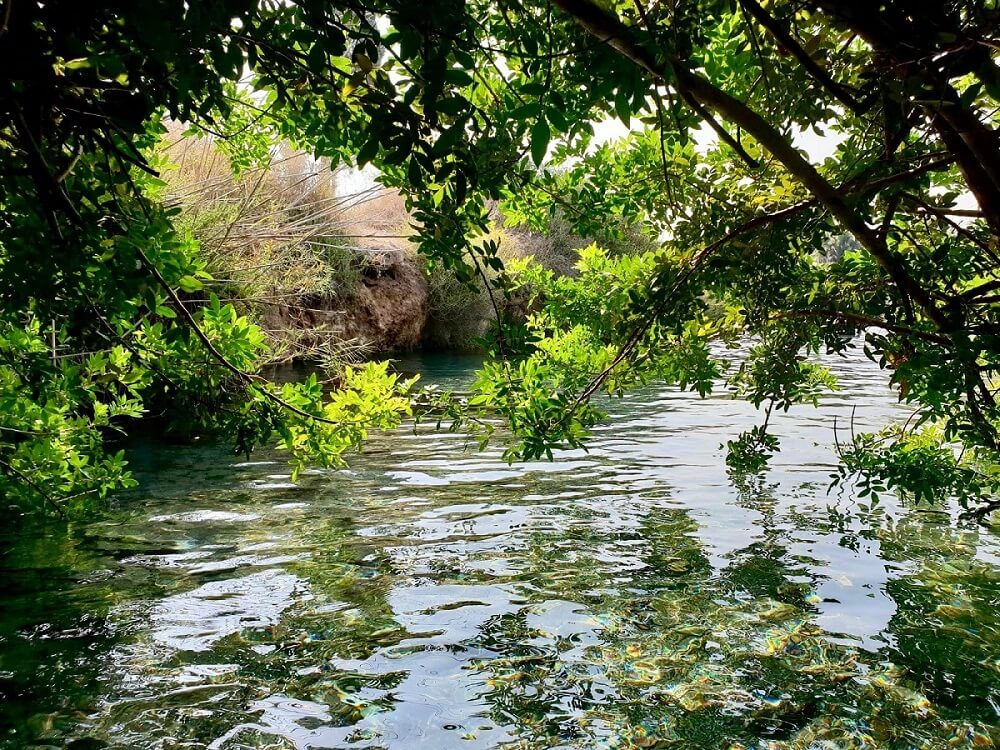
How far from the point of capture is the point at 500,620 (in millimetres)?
4816

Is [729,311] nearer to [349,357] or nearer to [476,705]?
[476,705]

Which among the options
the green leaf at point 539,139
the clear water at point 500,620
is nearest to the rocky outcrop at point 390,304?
the clear water at point 500,620

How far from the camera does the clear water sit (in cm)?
363

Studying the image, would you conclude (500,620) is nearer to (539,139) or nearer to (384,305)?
(539,139)

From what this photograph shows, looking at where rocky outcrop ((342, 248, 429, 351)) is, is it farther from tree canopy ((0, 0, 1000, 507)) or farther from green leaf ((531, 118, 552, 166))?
green leaf ((531, 118, 552, 166))

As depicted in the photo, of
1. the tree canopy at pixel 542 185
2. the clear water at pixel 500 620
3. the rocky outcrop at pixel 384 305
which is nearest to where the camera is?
the tree canopy at pixel 542 185

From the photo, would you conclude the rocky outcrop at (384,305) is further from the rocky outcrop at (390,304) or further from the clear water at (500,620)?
the clear water at (500,620)

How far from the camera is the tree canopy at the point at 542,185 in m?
2.08

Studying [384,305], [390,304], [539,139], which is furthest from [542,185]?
[390,304]

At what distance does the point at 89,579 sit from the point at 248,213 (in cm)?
823

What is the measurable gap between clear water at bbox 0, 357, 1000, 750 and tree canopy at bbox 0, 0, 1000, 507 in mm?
908

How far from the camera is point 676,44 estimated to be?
8.38ft

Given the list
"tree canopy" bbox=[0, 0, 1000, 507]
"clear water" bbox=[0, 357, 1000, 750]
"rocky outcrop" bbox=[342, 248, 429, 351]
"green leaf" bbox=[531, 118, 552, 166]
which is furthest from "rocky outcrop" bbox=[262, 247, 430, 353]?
"green leaf" bbox=[531, 118, 552, 166]

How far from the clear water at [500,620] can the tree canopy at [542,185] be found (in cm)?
91
